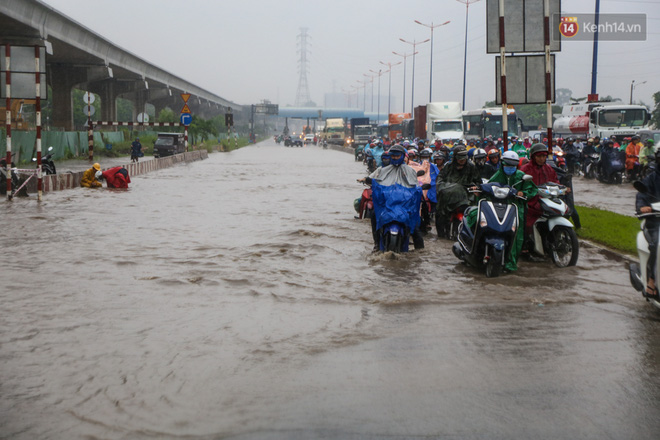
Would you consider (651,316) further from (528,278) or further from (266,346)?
(266,346)

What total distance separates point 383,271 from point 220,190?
48.8 ft

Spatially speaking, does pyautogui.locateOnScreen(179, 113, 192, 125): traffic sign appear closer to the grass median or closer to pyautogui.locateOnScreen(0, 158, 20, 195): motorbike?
pyautogui.locateOnScreen(0, 158, 20, 195): motorbike

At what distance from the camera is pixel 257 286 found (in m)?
8.81

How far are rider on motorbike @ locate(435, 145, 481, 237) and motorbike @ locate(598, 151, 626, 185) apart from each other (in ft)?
49.1

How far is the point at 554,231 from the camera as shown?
32.5 feet

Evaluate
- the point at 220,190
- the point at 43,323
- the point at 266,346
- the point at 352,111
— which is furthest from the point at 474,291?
the point at 352,111

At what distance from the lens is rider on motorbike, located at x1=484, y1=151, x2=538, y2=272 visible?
30.5 feet

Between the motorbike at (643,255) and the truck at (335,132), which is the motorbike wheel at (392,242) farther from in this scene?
the truck at (335,132)

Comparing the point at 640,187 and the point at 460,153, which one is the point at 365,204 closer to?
the point at 460,153

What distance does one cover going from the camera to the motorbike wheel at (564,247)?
959 cm

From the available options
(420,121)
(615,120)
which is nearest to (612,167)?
(615,120)

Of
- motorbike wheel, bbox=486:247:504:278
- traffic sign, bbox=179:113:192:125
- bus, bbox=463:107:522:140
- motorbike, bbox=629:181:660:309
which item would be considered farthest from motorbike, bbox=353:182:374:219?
traffic sign, bbox=179:113:192:125

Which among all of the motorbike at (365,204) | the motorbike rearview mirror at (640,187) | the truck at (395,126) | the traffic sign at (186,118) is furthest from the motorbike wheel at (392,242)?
the truck at (395,126)

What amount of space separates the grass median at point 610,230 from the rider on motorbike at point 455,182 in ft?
6.32
